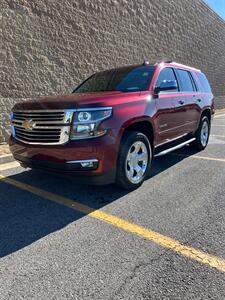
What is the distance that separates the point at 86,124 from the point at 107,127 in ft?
0.90

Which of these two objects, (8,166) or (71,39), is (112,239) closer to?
(8,166)

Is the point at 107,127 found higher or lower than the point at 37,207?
higher

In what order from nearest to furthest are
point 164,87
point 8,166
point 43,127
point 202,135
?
point 43,127
point 164,87
point 8,166
point 202,135

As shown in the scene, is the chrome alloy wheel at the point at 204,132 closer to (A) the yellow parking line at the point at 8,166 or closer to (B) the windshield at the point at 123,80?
(B) the windshield at the point at 123,80

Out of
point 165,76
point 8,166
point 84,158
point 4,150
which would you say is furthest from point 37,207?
point 4,150

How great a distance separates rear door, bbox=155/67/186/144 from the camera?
17.1ft

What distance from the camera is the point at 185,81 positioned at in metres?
6.47

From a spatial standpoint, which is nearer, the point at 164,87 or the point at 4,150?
the point at 164,87

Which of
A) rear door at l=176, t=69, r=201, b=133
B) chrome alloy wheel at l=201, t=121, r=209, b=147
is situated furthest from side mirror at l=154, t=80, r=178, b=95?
chrome alloy wheel at l=201, t=121, r=209, b=147

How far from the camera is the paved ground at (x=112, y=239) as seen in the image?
2514mm

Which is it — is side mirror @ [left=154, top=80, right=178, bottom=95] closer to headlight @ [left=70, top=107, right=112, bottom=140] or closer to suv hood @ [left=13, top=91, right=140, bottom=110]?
suv hood @ [left=13, top=91, right=140, bottom=110]

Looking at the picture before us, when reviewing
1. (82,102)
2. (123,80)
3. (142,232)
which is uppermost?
(123,80)

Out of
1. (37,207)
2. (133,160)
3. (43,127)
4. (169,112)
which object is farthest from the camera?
(169,112)

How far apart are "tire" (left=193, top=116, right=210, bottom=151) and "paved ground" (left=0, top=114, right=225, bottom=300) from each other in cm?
210
